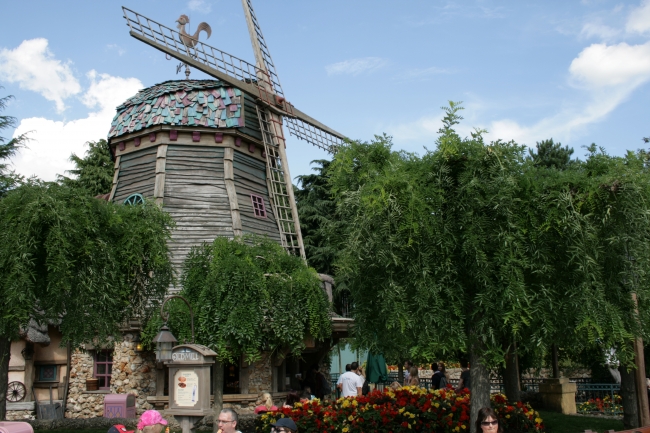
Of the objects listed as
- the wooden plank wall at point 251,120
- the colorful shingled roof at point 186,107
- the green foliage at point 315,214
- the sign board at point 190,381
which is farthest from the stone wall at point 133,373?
the green foliage at point 315,214

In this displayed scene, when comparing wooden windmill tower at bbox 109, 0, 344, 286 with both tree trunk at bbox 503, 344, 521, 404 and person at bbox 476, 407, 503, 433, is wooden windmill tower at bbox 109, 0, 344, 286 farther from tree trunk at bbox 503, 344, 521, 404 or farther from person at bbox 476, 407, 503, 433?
person at bbox 476, 407, 503, 433

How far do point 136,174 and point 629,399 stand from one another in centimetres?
1355

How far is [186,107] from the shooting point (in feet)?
55.9

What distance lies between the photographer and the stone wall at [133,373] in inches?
591

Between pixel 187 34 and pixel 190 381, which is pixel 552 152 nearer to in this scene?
pixel 187 34

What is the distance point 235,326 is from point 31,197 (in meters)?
4.61

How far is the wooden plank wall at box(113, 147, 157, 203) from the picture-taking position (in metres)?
17.1

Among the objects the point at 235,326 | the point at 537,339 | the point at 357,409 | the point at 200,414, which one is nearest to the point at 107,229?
the point at 235,326

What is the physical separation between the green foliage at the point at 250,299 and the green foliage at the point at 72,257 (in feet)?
3.81

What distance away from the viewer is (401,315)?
7988mm

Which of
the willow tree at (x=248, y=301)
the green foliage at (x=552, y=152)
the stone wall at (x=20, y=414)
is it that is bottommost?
the stone wall at (x=20, y=414)

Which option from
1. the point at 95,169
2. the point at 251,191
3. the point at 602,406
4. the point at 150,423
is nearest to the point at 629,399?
the point at 602,406

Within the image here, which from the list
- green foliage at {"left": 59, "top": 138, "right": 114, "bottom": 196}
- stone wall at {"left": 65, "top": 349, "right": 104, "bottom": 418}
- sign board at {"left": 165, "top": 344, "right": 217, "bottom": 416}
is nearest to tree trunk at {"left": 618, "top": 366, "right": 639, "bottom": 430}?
sign board at {"left": 165, "top": 344, "right": 217, "bottom": 416}

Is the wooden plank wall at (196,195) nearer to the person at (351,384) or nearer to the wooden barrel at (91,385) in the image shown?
the wooden barrel at (91,385)
